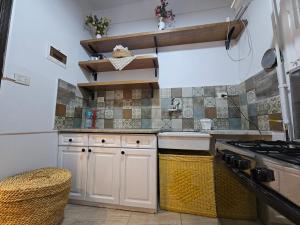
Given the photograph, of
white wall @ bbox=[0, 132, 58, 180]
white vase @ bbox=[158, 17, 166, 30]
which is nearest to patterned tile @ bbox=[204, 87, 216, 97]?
white vase @ bbox=[158, 17, 166, 30]

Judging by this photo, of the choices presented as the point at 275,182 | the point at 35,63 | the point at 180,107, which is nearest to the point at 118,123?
the point at 180,107

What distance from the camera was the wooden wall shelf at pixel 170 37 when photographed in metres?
1.95

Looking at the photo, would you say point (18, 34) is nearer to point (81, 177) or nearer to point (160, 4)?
point (81, 177)

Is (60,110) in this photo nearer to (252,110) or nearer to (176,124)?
(176,124)

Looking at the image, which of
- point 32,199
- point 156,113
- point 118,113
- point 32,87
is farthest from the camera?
point 118,113

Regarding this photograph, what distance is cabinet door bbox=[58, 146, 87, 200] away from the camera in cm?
169

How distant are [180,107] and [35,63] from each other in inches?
66.1

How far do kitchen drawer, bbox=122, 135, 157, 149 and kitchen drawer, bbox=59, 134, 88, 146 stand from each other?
45 centimetres

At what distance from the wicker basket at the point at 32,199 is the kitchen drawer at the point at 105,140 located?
1.50 ft

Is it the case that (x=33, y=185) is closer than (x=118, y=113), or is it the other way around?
(x=33, y=185)

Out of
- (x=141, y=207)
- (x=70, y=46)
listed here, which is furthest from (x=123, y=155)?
(x=70, y=46)

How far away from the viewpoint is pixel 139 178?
1.57 metres

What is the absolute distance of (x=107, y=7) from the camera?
8.34 feet

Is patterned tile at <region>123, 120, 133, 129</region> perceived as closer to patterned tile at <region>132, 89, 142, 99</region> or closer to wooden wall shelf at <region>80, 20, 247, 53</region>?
patterned tile at <region>132, 89, 142, 99</region>
